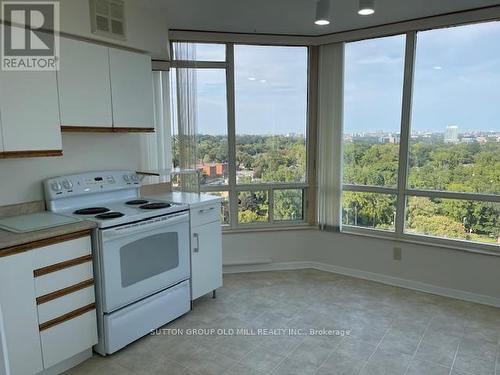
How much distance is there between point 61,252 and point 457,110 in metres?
3.31

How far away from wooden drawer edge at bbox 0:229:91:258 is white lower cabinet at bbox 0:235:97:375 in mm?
12

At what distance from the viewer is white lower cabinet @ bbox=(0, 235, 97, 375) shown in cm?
190

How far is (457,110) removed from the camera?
317cm

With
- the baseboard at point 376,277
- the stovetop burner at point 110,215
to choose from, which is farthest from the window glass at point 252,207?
the stovetop burner at point 110,215

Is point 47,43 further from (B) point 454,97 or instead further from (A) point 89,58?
(B) point 454,97

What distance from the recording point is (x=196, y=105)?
3576 millimetres

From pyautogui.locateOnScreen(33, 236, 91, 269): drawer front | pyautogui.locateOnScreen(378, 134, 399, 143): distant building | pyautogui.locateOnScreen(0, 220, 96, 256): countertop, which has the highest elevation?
pyautogui.locateOnScreen(378, 134, 399, 143): distant building

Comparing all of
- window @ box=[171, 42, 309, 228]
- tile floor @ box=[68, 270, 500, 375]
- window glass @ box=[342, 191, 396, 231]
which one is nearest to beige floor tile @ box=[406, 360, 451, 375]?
tile floor @ box=[68, 270, 500, 375]

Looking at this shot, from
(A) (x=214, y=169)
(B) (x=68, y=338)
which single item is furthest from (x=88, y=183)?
(A) (x=214, y=169)

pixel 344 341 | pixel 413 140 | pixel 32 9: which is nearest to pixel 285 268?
pixel 344 341

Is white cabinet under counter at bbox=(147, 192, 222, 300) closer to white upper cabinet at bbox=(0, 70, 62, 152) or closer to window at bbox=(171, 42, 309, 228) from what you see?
window at bbox=(171, 42, 309, 228)

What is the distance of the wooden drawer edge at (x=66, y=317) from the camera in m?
2.05

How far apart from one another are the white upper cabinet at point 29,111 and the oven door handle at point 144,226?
2.16 feet

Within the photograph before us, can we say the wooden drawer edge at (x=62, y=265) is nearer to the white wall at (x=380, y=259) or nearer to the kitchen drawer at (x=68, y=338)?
the kitchen drawer at (x=68, y=338)
